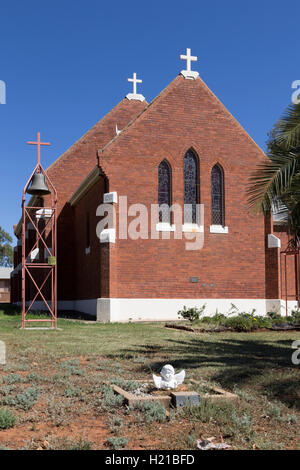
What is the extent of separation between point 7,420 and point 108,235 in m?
15.7

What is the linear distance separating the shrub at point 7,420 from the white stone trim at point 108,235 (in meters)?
15.4

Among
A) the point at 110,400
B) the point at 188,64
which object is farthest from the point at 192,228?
the point at 110,400

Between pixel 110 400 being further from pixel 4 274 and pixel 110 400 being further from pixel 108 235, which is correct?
pixel 4 274

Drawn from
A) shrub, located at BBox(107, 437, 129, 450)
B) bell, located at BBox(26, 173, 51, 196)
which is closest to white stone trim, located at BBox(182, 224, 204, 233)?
bell, located at BBox(26, 173, 51, 196)

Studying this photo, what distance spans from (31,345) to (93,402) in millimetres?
5764

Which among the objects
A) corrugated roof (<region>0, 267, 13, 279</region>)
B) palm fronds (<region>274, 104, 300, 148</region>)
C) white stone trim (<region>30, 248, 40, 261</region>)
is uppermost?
palm fronds (<region>274, 104, 300, 148</region>)

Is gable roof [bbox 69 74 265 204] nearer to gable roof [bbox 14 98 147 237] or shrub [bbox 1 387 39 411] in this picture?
gable roof [bbox 14 98 147 237]

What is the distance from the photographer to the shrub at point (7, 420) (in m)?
5.92

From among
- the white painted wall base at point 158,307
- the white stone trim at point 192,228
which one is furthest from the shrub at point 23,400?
the white stone trim at point 192,228

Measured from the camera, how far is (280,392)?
7746mm

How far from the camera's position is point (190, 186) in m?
23.6

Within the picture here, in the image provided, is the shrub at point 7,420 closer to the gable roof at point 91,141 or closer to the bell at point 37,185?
the bell at point 37,185

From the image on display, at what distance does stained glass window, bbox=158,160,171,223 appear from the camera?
75.5 feet

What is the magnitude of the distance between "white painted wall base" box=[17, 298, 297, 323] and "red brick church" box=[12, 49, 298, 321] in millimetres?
43
